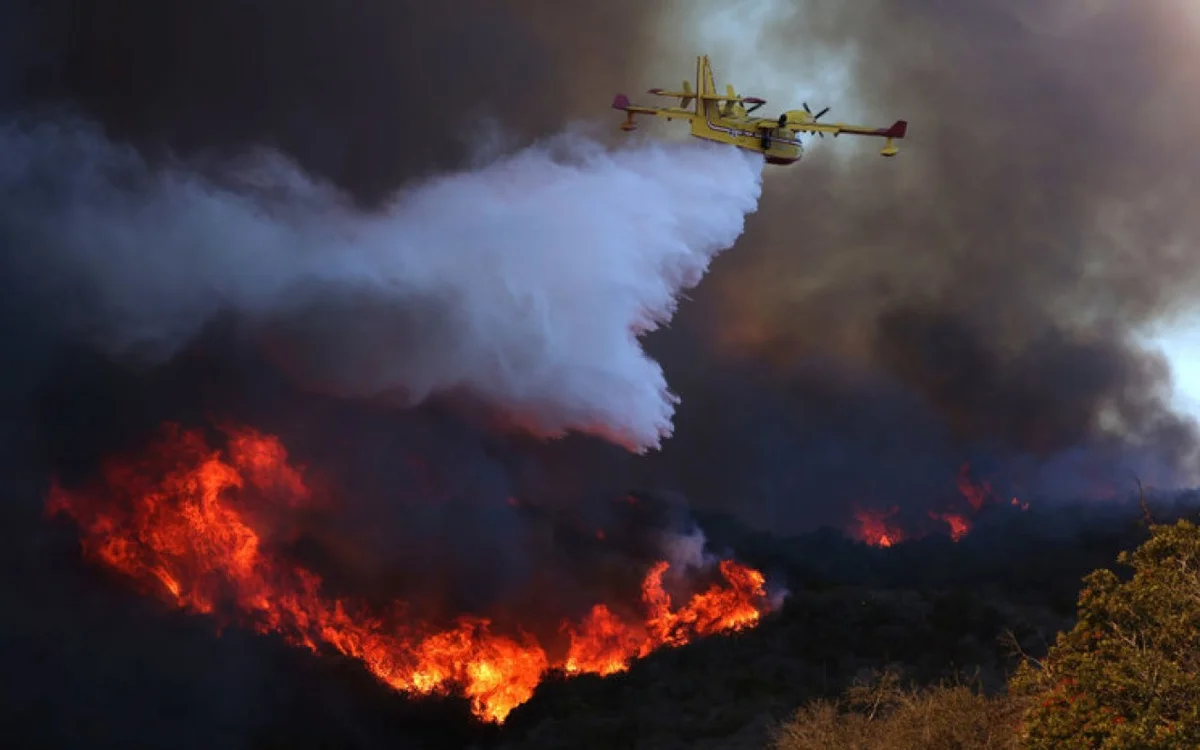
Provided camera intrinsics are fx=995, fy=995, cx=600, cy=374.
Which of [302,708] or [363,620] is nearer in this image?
[302,708]

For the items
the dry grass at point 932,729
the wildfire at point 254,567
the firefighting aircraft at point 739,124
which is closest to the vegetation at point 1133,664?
the dry grass at point 932,729

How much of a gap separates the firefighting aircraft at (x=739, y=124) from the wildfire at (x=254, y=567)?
39262 mm

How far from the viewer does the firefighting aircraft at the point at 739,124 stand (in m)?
58.5

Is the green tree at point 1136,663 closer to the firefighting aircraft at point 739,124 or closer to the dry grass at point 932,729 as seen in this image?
the dry grass at point 932,729

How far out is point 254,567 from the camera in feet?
245

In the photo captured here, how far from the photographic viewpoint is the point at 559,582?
84125 millimetres

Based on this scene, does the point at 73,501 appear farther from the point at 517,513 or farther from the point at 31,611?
the point at 517,513

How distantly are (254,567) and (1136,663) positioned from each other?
63.1 m

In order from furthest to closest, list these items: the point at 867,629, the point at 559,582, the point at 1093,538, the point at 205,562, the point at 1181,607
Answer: the point at 1093,538 < the point at 867,629 < the point at 559,582 < the point at 205,562 < the point at 1181,607

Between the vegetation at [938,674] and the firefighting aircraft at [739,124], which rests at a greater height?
the firefighting aircraft at [739,124]

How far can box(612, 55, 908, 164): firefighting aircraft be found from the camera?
58.5 meters

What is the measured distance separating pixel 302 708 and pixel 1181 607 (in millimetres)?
60185

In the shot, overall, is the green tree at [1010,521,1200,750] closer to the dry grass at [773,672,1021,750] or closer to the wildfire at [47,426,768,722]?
the dry grass at [773,672,1021,750]

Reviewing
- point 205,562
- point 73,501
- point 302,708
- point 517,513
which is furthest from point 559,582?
point 73,501
